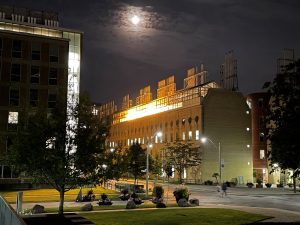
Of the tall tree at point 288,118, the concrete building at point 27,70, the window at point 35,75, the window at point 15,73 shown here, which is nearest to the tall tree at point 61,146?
the tall tree at point 288,118

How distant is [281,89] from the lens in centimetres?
1767

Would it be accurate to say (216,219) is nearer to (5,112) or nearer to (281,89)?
(281,89)

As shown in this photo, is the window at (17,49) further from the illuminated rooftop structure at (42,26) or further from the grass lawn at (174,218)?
the grass lawn at (174,218)

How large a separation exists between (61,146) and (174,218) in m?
7.76

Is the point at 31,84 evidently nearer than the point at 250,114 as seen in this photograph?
Yes

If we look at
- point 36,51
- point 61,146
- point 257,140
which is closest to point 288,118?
point 61,146

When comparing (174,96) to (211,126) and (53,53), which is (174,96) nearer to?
(211,126)

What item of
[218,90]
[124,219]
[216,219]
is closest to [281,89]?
[216,219]

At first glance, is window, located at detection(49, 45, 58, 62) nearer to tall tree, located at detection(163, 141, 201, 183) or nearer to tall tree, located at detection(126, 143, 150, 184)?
tall tree, located at detection(126, 143, 150, 184)

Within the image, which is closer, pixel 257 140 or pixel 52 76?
pixel 52 76

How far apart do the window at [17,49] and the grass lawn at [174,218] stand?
4328cm

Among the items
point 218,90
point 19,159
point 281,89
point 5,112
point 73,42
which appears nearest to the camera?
point 281,89

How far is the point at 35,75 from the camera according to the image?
6438 cm

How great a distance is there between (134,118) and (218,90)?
131 feet
